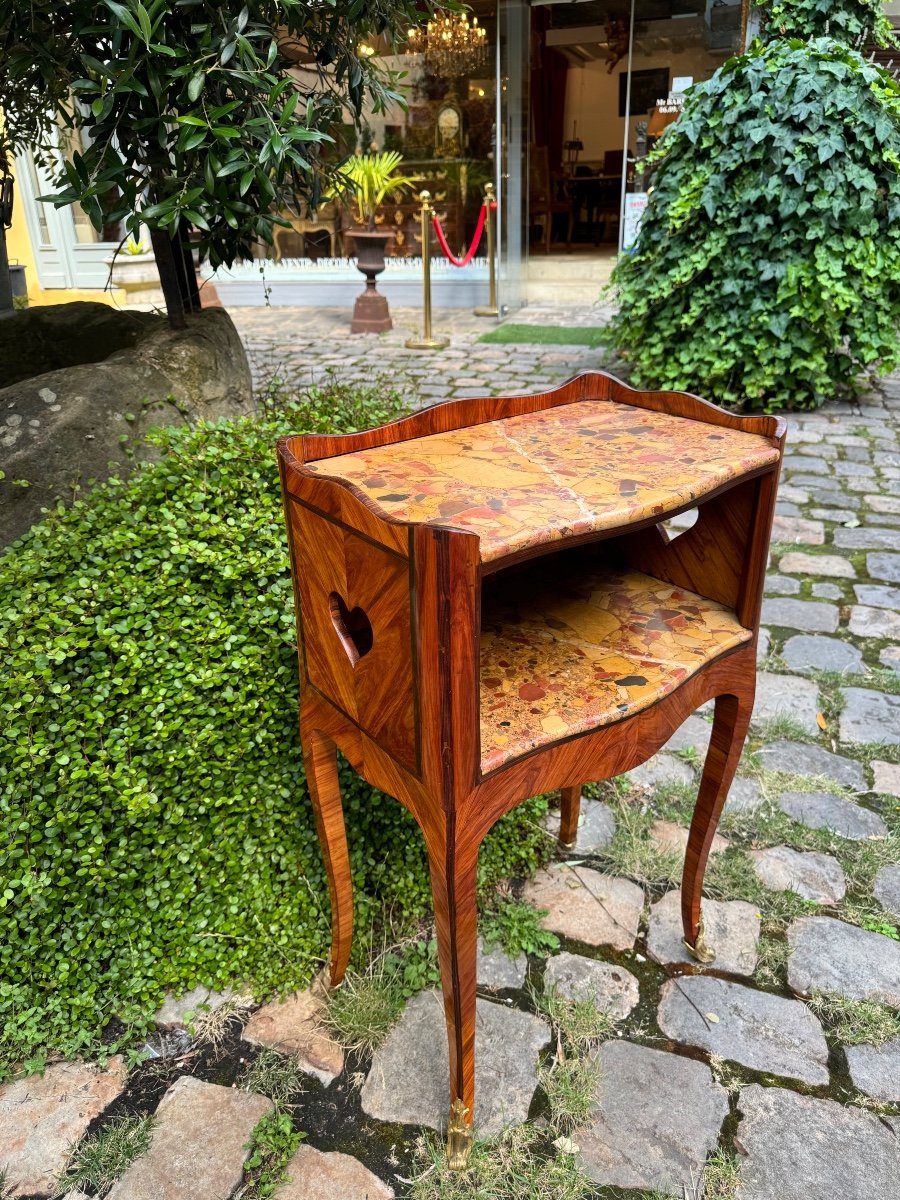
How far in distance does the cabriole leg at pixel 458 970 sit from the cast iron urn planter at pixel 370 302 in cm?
887

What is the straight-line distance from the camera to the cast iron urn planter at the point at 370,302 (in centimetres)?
957

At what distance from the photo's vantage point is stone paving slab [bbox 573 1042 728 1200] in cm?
159

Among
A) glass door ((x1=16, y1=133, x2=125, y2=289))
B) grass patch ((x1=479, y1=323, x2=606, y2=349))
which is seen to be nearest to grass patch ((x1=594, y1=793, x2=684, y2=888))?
grass patch ((x1=479, y1=323, x2=606, y2=349))

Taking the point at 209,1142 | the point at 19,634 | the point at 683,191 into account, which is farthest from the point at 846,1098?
the point at 683,191

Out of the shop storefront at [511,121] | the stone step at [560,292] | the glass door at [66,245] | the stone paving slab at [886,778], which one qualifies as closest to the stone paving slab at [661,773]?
the stone paving slab at [886,778]

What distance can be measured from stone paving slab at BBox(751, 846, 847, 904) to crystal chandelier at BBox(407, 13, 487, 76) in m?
10.7

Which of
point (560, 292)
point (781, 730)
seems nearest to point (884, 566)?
point (781, 730)

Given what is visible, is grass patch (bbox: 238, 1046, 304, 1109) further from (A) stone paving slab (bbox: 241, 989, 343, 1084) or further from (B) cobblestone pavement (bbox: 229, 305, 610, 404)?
(B) cobblestone pavement (bbox: 229, 305, 610, 404)

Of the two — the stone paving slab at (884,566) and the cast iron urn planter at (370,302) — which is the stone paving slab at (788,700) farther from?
the cast iron urn planter at (370,302)

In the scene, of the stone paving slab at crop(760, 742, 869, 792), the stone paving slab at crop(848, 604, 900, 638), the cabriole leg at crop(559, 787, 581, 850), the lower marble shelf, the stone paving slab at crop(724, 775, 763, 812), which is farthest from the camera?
the stone paving slab at crop(848, 604, 900, 638)

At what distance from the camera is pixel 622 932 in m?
2.13

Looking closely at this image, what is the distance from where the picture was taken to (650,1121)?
5.50 feet

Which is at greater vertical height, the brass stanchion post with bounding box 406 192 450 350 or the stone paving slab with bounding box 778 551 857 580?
the brass stanchion post with bounding box 406 192 450 350

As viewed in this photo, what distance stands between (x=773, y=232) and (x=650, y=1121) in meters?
5.24
